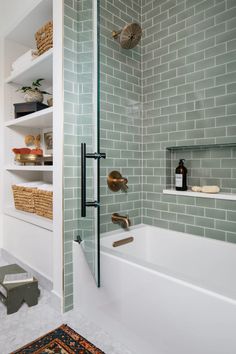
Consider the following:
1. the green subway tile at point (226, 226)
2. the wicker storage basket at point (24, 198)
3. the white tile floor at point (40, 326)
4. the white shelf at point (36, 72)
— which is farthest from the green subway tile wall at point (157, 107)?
the wicker storage basket at point (24, 198)

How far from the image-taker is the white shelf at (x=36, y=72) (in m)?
1.88

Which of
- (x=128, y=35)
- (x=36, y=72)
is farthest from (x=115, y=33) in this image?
(x=36, y=72)

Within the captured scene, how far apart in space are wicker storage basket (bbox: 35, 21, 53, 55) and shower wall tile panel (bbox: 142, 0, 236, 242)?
→ 893 mm

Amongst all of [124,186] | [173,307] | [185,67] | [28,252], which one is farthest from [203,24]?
[28,252]

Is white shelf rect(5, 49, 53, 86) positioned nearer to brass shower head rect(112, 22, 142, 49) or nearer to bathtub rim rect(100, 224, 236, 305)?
brass shower head rect(112, 22, 142, 49)

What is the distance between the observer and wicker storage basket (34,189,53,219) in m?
1.86

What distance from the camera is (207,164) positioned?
1.90 m

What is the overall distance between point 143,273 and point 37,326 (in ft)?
2.80

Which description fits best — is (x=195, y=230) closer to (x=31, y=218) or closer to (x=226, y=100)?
(x=226, y=100)

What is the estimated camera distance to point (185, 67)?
6.45 ft

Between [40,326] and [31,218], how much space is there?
0.86 m

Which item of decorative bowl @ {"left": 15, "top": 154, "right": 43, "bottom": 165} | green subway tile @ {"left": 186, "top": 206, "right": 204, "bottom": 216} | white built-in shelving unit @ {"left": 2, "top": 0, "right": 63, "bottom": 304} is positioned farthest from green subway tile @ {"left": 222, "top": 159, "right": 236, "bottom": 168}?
decorative bowl @ {"left": 15, "top": 154, "right": 43, "bottom": 165}

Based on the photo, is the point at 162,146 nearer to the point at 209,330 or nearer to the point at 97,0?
the point at 97,0

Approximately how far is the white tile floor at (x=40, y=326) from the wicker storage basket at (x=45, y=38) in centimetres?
201
